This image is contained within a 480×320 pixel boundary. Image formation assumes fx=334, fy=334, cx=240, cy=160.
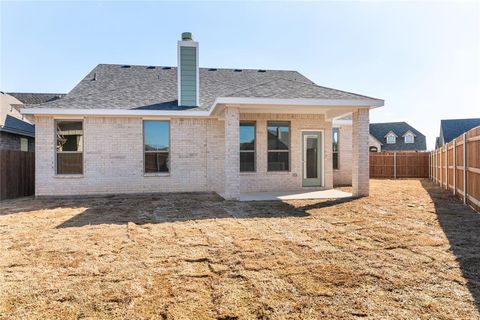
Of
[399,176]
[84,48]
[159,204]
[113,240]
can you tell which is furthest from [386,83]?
[113,240]

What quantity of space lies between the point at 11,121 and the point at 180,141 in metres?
→ 9.64

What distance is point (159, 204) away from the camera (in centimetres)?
998

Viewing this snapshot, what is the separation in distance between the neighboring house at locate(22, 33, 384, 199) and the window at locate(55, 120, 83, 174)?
1.3 inches

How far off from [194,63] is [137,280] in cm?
1136

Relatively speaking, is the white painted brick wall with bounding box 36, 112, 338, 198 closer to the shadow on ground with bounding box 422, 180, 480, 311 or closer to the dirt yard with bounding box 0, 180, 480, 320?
the dirt yard with bounding box 0, 180, 480, 320

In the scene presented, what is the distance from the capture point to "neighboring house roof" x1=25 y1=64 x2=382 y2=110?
413 inches

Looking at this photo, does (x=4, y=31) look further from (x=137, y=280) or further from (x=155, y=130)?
(x=137, y=280)

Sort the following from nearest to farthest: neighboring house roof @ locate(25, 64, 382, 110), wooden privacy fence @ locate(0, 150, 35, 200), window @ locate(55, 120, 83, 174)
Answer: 1. neighboring house roof @ locate(25, 64, 382, 110)
2. wooden privacy fence @ locate(0, 150, 35, 200)
3. window @ locate(55, 120, 83, 174)

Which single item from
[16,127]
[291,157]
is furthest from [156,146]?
[16,127]

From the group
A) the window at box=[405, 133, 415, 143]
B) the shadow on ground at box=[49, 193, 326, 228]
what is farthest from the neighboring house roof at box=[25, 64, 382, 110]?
the window at box=[405, 133, 415, 143]

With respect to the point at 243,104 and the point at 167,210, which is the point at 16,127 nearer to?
the point at 167,210

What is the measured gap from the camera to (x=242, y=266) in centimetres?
420

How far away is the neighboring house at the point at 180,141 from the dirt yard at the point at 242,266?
4223 mm

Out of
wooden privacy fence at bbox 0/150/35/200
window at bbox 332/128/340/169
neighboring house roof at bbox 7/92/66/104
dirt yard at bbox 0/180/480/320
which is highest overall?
neighboring house roof at bbox 7/92/66/104
